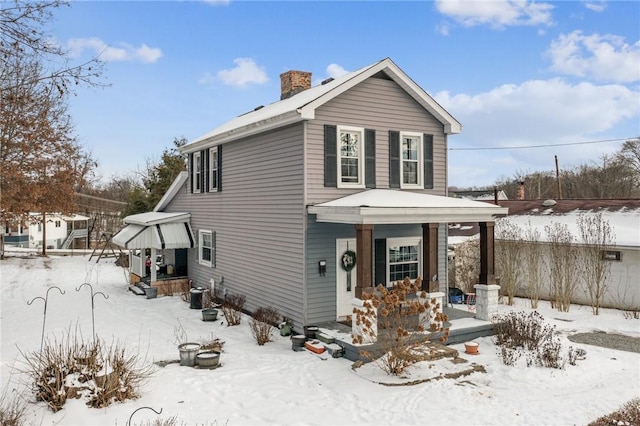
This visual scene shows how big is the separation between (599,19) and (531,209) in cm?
895

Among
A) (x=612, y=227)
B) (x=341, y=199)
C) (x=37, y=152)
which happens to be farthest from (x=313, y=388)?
(x=37, y=152)

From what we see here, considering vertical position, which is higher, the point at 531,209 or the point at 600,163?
the point at 600,163

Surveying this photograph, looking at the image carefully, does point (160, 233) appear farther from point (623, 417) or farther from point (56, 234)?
point (56, 234)

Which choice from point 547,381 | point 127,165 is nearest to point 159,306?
point 547,381

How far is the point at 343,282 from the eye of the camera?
11719 millimetres

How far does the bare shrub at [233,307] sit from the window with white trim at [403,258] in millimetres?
4439

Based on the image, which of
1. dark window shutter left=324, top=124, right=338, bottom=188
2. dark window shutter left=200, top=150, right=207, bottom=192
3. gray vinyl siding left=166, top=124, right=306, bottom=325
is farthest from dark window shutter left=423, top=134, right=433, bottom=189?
dark window shutter left=200, top=150, right=207, bottom=192

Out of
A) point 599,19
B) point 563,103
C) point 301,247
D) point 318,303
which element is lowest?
point 318,303

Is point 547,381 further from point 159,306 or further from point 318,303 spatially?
point 159,306

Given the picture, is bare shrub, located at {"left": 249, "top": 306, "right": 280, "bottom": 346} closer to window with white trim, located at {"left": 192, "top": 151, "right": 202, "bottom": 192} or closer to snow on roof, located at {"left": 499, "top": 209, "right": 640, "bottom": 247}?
window with white trim, located at {"left": 192, "top": 151, "right": 202, "bottom": 192}

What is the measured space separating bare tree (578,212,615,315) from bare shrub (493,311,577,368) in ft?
16.3

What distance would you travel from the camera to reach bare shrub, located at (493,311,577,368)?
9.06 meters

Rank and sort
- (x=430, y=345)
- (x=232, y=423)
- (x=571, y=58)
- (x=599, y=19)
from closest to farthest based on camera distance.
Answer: (x=232, y=423), (x=430, y=345), (x=599, y=19), (x=571, y=58)

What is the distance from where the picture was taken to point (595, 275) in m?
15.3
